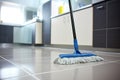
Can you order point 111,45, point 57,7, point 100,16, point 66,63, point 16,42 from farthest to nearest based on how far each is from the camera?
point 16,42
point 57,7
point 100,16
point 111,45
point 66,63

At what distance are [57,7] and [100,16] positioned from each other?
181 centimetres

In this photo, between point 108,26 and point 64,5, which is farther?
point 64,5

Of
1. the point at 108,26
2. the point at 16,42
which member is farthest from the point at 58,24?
the point at 16,42

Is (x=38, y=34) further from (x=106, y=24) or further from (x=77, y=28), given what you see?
(x=106, y=24)

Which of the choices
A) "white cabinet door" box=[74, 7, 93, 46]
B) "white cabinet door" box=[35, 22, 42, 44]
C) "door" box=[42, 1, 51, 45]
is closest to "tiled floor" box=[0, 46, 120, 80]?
"white cabinet door" box=[74, 7, 93, 46]

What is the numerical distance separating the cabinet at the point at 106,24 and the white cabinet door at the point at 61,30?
0.72m

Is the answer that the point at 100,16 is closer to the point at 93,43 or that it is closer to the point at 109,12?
the point at 109,12

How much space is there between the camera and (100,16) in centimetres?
190

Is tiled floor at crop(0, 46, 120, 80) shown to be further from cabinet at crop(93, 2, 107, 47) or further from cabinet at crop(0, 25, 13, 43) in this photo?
cabinet at crop(0, 25, 13, 43)

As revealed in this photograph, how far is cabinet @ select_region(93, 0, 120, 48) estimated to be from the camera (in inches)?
65.1

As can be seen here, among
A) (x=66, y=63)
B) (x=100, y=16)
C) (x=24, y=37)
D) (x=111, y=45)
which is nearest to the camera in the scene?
(x=66, y=63)

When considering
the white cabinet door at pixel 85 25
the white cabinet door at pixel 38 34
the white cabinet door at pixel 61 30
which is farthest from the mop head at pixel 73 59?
the white cabinet door at pixel 38 34

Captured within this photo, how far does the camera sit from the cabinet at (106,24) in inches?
65.1

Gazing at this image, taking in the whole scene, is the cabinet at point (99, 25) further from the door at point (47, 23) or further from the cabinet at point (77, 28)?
the door at point (47, 23)
